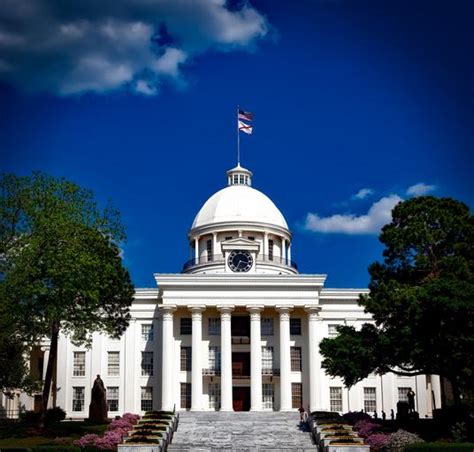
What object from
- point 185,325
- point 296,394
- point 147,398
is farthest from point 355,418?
point 147,398

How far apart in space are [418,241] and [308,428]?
1442cm

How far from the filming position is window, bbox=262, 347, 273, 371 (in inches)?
2571

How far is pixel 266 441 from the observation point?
1773 inches

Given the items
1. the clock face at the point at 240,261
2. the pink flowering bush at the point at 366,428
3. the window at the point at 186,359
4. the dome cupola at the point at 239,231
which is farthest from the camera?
the dome cupola at the point at 239,231

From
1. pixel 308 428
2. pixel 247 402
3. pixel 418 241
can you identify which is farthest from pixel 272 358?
pixel 418 241

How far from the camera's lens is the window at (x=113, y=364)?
6756 centimetres

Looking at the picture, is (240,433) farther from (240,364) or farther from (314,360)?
(240,364)

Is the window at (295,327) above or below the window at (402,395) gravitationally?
above

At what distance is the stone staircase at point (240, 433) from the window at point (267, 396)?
5.75 m

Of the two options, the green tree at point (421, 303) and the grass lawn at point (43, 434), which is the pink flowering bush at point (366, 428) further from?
the grass lawn at point (43, 434)

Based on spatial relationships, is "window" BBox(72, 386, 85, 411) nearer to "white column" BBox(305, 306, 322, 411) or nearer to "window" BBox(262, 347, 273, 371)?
"window" BBox(262, 347, 273, 371)

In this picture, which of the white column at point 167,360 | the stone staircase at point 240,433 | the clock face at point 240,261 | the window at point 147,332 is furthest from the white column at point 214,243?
the stone staircase at point 240,433

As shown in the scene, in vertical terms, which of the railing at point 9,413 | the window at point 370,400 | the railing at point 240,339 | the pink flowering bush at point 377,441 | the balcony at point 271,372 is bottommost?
the pink flowering bush at point 377,441

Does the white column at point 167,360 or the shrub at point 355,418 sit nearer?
the shrub at point 355,418
